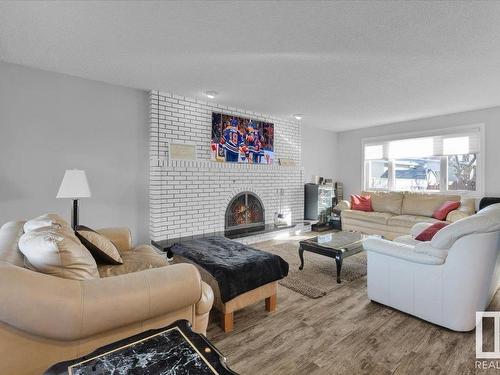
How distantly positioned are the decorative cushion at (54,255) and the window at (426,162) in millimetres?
6004

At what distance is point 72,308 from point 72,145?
2793 mm

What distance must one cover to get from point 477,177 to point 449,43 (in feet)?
11.3

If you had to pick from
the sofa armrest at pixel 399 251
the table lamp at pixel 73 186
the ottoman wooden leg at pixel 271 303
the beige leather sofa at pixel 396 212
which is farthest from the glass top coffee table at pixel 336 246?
the table lamp at pixel 73 186

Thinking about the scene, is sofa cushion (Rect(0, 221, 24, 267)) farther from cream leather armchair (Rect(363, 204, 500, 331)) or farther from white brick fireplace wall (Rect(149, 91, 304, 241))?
cream leather armchair (Rect(363, 204, 500, 331))

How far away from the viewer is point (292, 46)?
8.14 ft

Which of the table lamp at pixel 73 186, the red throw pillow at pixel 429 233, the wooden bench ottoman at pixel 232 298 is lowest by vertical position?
the wooden bench ottoman at pixel 232 298

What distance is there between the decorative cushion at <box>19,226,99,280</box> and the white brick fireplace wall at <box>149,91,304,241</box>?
2414mm

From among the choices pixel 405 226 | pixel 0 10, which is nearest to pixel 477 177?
pixel 405 226

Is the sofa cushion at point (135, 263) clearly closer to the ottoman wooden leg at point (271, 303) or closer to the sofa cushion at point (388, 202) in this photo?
the ottoman wooden leg at point (271, 303)

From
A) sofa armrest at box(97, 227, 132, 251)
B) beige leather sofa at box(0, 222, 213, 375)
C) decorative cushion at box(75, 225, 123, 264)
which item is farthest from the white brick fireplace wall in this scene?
beige leather sofa at box(0, 222, 213, 375)

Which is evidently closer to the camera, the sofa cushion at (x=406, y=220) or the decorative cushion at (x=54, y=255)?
the decorative cushion at (x=54, y=255)

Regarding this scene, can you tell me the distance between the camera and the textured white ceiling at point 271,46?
1.97 metres

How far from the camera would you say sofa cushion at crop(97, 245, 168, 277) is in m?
2.06

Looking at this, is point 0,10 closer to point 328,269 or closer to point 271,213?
point 328,269
